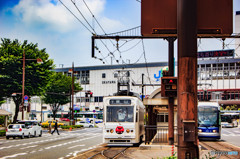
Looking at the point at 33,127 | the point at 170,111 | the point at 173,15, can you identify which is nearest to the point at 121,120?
the point at 170,111

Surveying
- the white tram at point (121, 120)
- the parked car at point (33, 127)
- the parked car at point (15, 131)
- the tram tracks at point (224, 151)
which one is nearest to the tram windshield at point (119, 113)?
the white tram at point (121, 120)

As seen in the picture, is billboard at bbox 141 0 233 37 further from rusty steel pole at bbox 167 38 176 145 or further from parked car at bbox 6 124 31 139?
parked car at bbox 6 124 31 139

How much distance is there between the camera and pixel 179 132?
21.7 feet

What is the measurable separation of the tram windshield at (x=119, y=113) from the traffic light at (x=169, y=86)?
2.87 m

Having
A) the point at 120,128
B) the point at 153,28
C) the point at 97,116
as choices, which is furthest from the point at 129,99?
the point at 97,116

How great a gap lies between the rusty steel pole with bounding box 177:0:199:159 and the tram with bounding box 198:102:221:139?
2471cm

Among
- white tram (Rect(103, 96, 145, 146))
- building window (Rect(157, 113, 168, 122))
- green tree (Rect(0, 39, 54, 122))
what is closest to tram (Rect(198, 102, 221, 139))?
white tram (Rect(103, 96, 145, 146))

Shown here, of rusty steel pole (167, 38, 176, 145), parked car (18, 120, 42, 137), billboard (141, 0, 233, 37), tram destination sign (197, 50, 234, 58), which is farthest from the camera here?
tram destination sign (197, 50, 234, 58)

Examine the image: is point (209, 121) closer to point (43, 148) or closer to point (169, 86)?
point (169, 86)

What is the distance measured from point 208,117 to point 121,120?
1154 centimetres

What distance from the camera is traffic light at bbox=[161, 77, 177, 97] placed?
19652 mm

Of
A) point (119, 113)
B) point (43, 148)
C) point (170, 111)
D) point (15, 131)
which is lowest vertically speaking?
point (15, 131)

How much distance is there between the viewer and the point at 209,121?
3050 centimetres

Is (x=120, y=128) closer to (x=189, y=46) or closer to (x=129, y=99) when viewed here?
(x=129, y=99)
